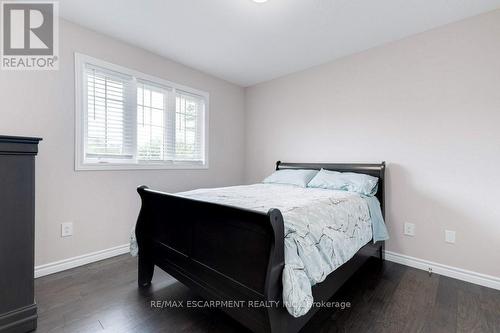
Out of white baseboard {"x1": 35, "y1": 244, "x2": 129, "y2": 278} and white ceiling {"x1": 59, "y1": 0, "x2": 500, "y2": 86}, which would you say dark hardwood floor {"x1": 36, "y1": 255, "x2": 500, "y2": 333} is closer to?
white baseboard {"x1": 35, "y1": 244, "x2": 129, "y2": 278}

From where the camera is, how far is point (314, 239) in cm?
139

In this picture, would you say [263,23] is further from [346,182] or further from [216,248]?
[216,248]

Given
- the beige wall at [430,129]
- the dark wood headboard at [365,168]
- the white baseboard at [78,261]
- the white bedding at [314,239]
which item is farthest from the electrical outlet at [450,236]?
the white baseboard at [78,261]

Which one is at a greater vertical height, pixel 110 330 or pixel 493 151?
pixel 493 151

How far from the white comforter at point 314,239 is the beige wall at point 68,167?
5.00 feet

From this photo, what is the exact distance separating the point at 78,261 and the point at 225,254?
1835 mm

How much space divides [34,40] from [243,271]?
2.65 m

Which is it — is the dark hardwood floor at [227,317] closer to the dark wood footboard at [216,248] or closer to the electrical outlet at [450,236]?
the dark wood footboard at [216,248]

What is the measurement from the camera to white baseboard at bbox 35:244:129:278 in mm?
2154

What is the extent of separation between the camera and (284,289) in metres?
1.14

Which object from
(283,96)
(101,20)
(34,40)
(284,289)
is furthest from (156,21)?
(284,289)

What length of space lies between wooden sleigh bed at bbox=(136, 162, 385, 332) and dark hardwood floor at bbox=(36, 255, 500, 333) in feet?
0.64

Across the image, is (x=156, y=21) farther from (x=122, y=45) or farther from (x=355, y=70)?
(x=355, y=70)

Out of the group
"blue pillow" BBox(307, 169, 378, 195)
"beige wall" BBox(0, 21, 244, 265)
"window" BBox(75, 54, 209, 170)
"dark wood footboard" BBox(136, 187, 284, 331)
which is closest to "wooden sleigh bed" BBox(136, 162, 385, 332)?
"dark wood footboard" BBox(136, 187, 284, 331)
